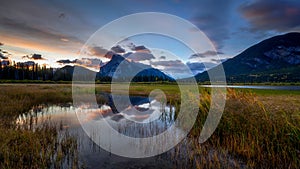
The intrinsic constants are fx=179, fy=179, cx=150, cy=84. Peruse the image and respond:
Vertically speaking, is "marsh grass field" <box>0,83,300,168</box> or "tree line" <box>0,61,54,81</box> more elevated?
"tree line" <box>0,61,54,81</box>

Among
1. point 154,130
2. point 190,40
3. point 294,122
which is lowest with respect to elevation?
point 154,130

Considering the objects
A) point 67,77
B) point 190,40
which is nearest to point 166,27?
point 190,40

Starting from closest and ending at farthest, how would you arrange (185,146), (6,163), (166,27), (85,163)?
(6,163)
(85,163)
(185,146)
(166,27)

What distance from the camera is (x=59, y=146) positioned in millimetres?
8453

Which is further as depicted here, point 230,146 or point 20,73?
point 20,73

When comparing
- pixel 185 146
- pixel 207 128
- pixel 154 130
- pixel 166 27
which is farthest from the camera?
pixel 166 27

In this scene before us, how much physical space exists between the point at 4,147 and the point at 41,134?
2337 mm

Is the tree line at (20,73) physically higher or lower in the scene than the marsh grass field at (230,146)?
higher

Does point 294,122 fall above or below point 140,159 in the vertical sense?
above

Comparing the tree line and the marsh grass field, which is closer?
the marsh grass field

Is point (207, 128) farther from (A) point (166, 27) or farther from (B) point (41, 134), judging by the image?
(A) point (166, 27)

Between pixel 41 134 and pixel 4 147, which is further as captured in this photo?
pixel 41 134

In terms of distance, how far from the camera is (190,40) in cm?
1580

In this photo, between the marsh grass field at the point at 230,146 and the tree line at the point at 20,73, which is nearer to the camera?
the marsh grass field at the point at 230,146
